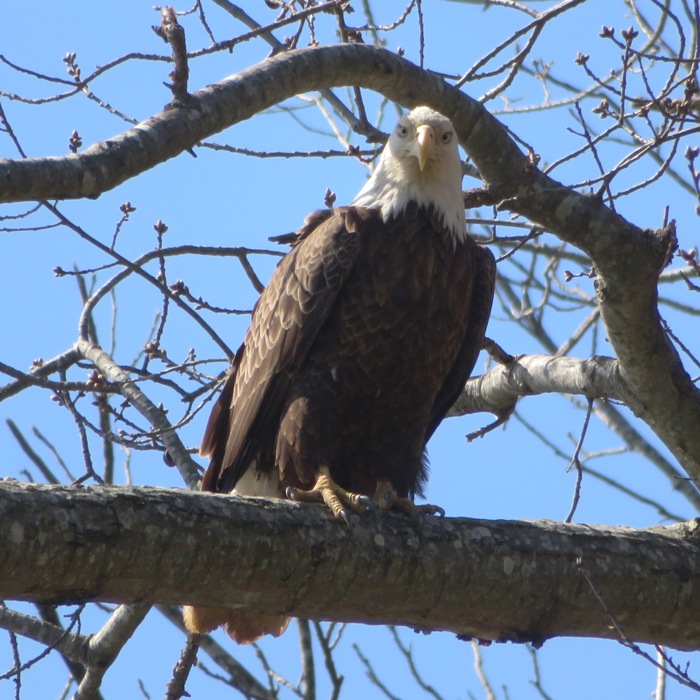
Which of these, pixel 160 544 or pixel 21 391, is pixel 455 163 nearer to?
pixel 21 391

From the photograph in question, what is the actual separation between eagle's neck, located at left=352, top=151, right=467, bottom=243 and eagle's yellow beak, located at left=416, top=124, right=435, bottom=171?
9cm

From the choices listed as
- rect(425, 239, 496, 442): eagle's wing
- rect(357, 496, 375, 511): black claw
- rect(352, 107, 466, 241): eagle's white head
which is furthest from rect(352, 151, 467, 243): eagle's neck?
rect(357, 496, 375, 511): black claw

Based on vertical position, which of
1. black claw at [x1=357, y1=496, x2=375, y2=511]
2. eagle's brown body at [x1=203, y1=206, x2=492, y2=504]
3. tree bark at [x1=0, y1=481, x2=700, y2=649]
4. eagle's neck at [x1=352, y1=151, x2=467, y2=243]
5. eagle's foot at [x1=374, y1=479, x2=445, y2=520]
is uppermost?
eagle's neck at [x1=352, y1=151, x2=467, y2=243]

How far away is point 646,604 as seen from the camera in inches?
121

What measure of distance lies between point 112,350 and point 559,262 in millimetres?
2817

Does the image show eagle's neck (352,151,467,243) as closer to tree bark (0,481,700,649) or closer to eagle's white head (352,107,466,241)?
eagle's white head (352,107,466,241)

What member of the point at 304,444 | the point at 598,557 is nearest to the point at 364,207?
the point at 304,444

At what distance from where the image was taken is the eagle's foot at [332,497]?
Result: 10.4 ft

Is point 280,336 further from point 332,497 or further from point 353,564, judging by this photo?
point 353,564

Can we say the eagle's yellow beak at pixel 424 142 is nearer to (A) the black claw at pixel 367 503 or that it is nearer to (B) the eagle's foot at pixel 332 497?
(B) the eagle's foot at pixel 332 497

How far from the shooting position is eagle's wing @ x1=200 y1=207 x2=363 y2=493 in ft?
12.9

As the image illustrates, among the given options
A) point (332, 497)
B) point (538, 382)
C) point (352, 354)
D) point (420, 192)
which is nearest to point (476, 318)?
point (538, 382)

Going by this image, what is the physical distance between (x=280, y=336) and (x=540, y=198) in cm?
112

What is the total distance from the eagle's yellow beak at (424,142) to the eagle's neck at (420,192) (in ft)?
0.29
